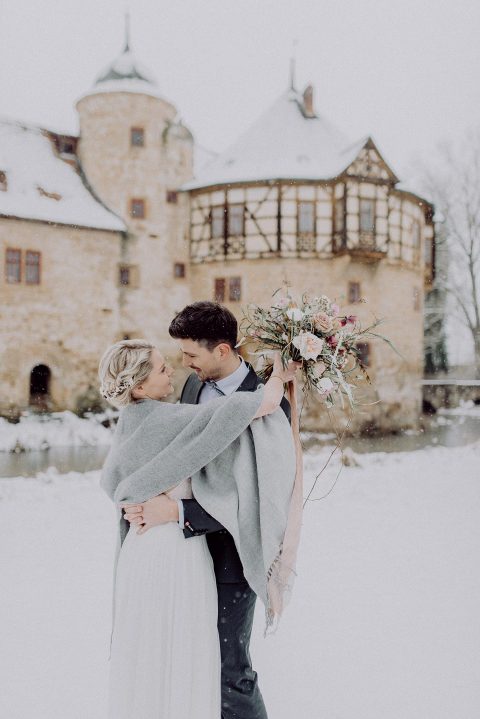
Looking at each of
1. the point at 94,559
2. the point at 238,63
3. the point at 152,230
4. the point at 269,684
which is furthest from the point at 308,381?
the point at 152,230

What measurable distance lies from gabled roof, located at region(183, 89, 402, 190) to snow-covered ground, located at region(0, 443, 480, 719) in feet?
10.2

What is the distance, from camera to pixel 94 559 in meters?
2.99

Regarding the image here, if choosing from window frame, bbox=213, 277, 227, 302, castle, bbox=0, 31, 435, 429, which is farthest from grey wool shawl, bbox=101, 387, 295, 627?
window frame, bbox=213, 277, 227, 302

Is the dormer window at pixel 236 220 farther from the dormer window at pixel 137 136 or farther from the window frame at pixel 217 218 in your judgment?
the dormer window at pixel 137 136

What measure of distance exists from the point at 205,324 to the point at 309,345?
0.28 meters

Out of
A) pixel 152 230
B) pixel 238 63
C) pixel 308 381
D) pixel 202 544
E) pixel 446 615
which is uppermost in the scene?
pixel 238 63

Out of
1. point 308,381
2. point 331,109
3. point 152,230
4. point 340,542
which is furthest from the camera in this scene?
point 152,230

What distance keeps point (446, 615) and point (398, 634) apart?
35cm

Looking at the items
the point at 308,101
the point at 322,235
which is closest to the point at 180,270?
the point at 322,235

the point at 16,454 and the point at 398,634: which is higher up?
the point at 16,454

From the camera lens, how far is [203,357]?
148cm

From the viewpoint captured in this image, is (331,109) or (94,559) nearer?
→ (94,559)

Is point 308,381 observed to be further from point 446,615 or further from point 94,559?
point 94,559

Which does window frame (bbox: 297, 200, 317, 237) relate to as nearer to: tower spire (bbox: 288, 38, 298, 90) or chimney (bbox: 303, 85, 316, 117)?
chimney (bbox: 303, 85, 316, 117)
